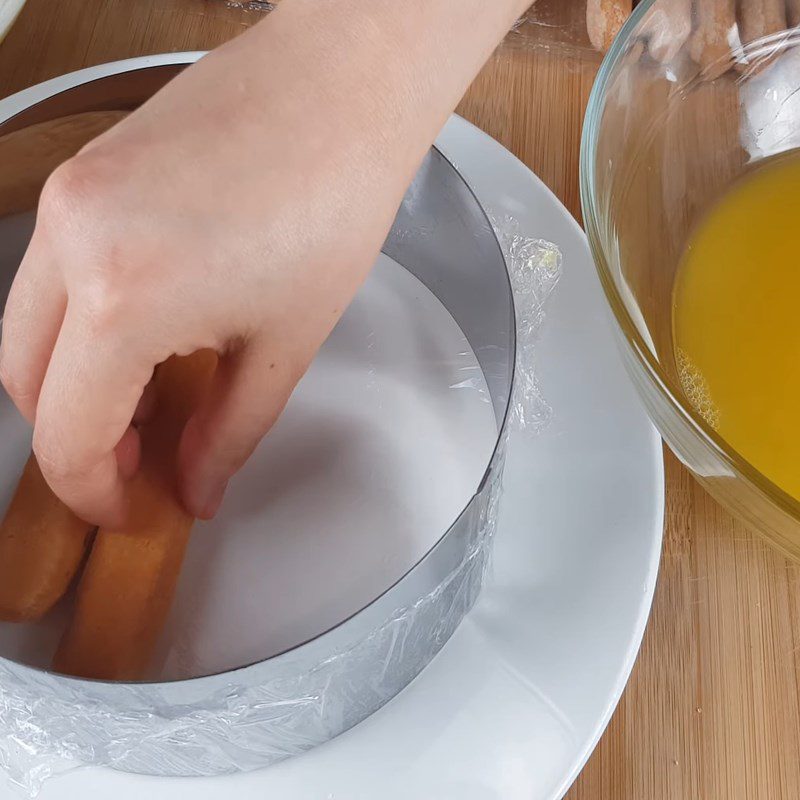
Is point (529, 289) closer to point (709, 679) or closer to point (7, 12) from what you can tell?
point (709, 679)

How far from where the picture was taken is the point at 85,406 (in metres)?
0.35

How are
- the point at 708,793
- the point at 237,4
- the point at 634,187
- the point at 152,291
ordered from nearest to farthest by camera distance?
the point at 152,291 → the point at 708,793 → the point at 634,187 → the point at 237,4

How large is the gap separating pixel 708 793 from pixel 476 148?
0.42 metres

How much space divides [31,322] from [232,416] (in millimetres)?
90

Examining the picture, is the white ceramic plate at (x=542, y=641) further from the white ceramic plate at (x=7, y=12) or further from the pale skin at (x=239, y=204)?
the white ceramic plate at (x=7, y=12)

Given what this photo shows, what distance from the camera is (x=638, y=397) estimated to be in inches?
21.4

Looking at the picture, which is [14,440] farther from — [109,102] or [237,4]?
[237,4]

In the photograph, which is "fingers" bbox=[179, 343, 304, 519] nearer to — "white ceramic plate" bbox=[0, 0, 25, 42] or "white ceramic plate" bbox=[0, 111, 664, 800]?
"white ceramic plate" bbox=[0, 111, 664, 800]

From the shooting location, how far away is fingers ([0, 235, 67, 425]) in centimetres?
35

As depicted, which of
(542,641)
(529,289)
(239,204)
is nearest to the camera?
(239,204)

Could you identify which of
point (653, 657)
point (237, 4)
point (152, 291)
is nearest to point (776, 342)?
point (653, 657)

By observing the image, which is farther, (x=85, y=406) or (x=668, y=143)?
(x=668, y=143)

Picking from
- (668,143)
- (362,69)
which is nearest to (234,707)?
(362,69)

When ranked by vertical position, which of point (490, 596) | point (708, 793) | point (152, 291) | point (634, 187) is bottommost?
point (708, 793)
